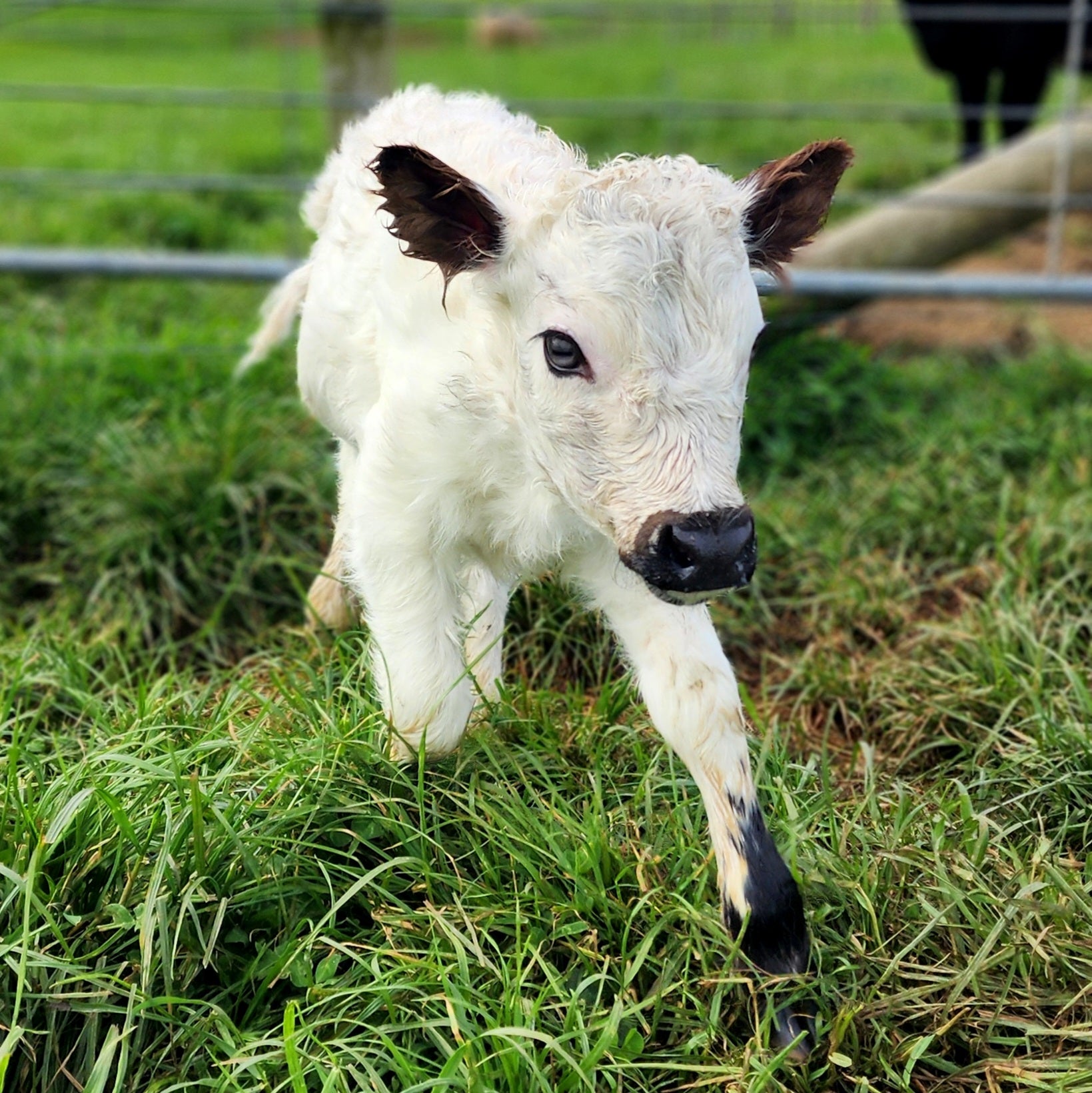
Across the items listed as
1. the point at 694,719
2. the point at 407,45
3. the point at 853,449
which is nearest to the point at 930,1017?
the point at 694,719

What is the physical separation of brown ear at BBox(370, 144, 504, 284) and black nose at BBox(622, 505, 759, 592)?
0.73m

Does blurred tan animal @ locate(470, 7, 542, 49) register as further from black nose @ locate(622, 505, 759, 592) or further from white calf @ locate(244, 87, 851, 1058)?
black nose @ locate(622, 505, 759, 592)

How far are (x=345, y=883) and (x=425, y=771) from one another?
0.34 meters

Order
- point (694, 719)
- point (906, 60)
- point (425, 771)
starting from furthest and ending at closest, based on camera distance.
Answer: point (906, 60) < point (425, 771) < point (694, 719)

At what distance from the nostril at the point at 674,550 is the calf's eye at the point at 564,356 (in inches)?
14.2

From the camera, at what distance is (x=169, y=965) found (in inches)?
105

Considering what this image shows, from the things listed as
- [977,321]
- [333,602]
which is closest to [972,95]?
[977,321]

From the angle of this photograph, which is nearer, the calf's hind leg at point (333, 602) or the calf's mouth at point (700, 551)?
the calf's mouth at point (700, 551)

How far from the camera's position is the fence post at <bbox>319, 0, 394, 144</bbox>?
7.11m

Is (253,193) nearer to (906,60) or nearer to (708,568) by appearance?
(708,568)

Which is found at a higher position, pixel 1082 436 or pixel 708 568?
pixel 708 568

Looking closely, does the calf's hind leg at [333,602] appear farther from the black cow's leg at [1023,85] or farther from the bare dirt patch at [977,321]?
the black cow's leg at [1023,85]

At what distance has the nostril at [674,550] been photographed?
2.44 metres

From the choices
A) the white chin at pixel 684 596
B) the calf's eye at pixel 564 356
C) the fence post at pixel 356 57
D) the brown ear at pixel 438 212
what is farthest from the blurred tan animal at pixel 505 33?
the white chin at pixel 684 596
